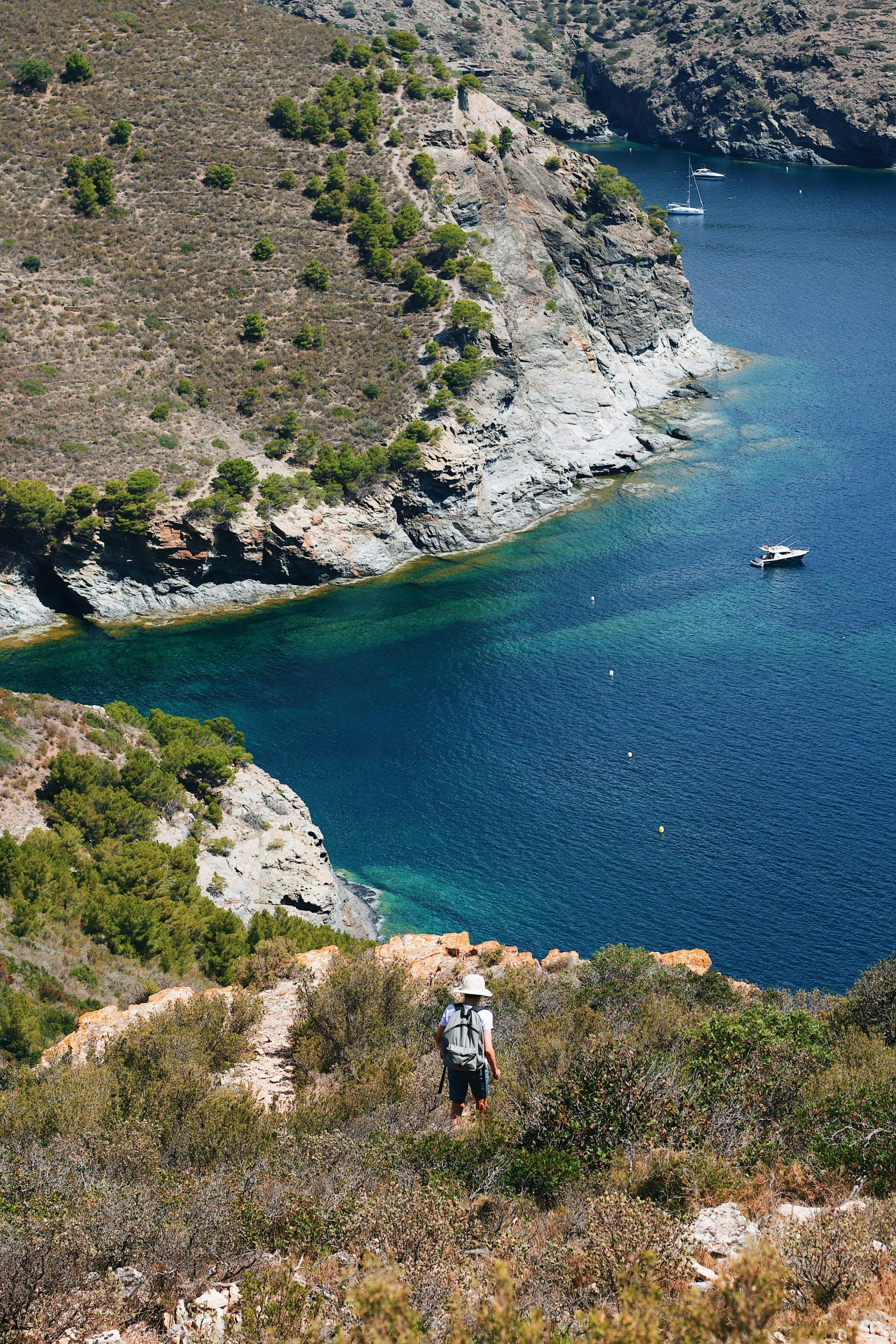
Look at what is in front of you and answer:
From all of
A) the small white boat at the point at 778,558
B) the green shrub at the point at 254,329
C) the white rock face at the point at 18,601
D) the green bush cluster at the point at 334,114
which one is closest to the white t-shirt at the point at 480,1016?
the white rock face at the point at 18,601

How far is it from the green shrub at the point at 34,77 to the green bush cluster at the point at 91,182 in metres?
8.53

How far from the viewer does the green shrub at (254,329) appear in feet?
297

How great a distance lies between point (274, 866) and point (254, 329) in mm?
55381

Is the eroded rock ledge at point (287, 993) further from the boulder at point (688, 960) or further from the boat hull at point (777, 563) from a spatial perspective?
the boat hull at point (777, 563)

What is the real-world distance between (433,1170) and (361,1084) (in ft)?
13.7

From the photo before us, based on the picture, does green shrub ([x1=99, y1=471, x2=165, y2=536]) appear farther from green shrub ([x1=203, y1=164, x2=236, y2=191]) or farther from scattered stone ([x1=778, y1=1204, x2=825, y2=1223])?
scattered stone ([x1=778, y1=1204, x2=825, y2=1223])

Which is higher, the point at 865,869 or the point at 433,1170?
the point at 433,1170

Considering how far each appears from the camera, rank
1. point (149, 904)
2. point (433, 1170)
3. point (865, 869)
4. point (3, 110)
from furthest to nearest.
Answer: point (3, 110) < point (865, 869) < point (149, 904) < point (433, 1170)

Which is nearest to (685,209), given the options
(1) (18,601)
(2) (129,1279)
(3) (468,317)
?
(3) (468,317)

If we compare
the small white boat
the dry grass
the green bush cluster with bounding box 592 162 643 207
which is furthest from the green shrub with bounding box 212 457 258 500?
the green bush cluster with bounding box 592 162 643 207

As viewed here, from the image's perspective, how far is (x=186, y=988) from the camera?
101 ft

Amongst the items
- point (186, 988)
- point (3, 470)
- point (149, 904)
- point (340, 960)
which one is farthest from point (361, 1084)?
point (3, 470)

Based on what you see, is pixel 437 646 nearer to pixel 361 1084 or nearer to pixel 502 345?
pixel 502 345

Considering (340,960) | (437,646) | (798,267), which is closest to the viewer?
(340,960)
